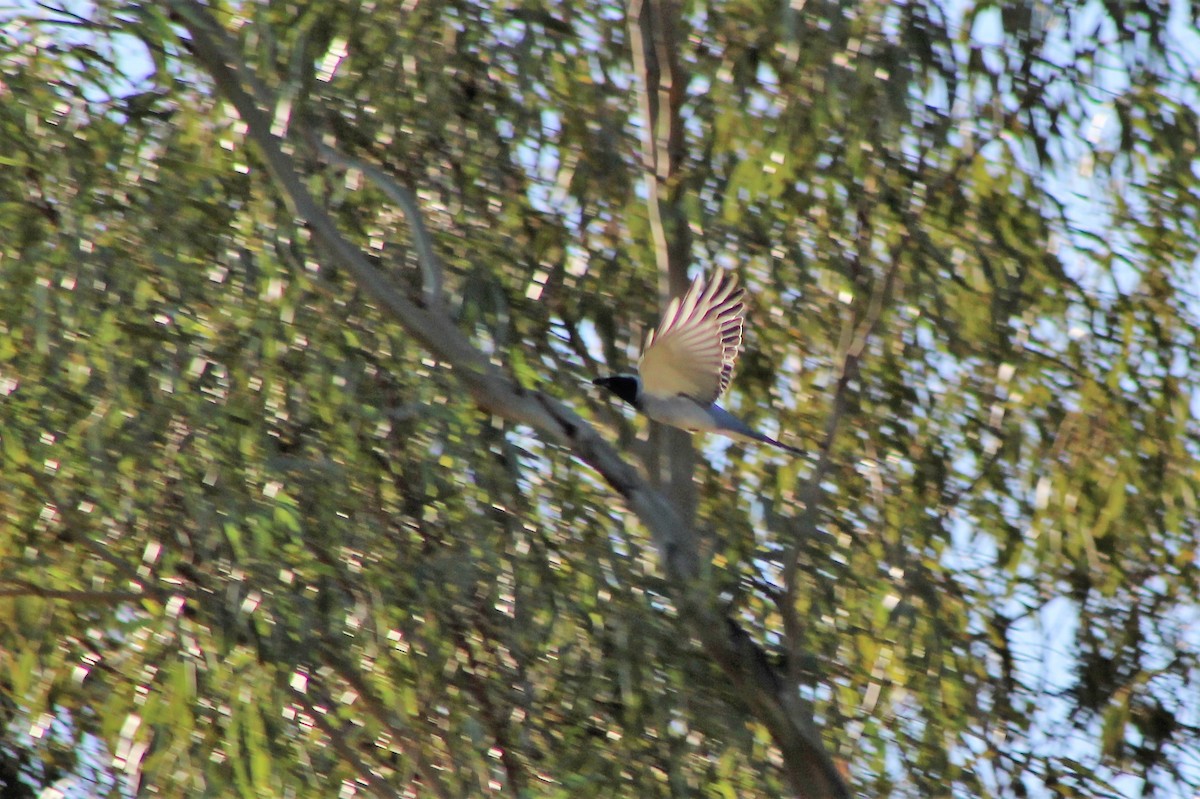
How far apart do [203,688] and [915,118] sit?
1.44m

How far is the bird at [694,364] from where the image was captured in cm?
252

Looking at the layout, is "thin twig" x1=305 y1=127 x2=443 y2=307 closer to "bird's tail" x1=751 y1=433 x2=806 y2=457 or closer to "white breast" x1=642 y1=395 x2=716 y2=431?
"white breast" x1=642 y1=395 x2=716 y2=431

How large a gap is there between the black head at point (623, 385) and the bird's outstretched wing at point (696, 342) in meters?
0.03

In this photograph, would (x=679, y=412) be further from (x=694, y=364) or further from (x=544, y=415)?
(x=544, y=415)

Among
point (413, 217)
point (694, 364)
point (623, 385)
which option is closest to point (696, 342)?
point (694, 364)

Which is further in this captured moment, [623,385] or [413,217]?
[623,385]

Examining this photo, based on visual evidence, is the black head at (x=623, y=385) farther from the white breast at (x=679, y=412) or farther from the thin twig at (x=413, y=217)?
the thin twig at (x=413, y=217)

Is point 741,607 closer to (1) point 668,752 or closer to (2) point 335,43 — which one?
(1) point 668,752

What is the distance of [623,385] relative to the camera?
8.92 feet

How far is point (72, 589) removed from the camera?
9.22 feet

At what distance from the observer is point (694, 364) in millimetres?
2578

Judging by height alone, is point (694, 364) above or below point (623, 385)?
above

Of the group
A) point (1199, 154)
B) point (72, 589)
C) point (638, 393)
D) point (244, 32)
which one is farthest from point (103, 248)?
point (1199, 154)

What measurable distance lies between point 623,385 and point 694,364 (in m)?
0.18
